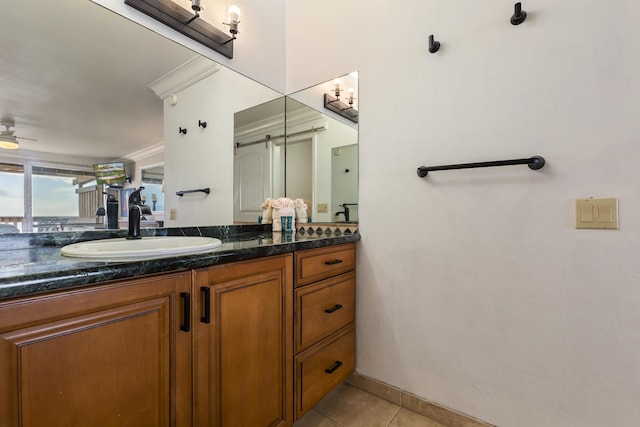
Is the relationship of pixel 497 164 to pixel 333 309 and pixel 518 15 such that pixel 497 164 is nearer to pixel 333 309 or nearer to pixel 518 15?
pixel 518 15

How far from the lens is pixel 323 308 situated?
4.55 feet

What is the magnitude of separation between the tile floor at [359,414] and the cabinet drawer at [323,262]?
2.30ft

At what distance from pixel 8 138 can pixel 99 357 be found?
88 centimetres

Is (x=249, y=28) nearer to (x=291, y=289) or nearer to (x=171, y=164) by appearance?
(x=171, y=164)

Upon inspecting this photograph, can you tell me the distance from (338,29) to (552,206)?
1.51 meters

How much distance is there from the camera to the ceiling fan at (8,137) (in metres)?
0.98

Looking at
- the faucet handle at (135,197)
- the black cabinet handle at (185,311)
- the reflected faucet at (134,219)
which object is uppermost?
the faucet handle at (135,197)

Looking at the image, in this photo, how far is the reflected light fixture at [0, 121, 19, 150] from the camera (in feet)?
3.20

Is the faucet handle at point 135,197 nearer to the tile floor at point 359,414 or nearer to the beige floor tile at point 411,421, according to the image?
the tile floor at point 359,414

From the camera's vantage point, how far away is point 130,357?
0.73 metres

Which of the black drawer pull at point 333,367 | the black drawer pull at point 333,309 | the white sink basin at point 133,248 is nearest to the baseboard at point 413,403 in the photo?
the black drawer pull at point 333,367

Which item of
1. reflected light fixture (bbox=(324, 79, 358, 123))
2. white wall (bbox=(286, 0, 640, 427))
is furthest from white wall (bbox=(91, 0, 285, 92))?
white wall (bbox=(286, 0, 640, 427))

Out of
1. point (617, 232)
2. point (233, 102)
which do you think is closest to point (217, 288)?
point (233, 102)

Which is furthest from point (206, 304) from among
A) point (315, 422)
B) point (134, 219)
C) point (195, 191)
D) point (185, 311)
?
point (315, 422)
